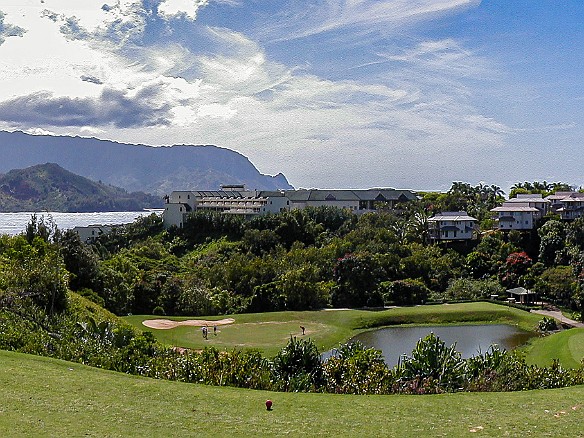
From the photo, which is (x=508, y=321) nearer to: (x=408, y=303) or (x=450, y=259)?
(x=408, y=303)

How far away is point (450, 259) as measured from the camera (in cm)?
5872

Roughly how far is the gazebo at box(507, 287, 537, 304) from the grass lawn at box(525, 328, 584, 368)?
552 inches

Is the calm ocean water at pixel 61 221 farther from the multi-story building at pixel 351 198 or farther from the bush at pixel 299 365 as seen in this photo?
the bush at pixel 299 365

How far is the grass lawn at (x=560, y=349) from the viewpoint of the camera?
28547 millimetres

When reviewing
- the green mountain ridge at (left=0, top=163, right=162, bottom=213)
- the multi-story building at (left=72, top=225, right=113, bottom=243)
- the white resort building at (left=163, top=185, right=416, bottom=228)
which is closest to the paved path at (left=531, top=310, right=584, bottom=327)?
the white resort building at (left=163, top=185, right=416, bottom=228)

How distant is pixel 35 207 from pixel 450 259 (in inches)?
5654

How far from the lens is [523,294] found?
166 ft

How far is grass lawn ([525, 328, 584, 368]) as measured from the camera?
28.5 metres

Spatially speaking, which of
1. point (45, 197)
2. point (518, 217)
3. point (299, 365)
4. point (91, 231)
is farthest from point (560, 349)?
point (45, 197)

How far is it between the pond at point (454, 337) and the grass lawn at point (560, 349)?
1.74m

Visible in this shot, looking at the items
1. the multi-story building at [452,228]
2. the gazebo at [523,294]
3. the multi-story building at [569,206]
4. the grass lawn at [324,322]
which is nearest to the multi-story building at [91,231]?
the grass lawn at [324,322]

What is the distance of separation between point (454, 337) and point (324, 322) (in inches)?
349

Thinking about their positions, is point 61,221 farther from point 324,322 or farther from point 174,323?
point 324,322

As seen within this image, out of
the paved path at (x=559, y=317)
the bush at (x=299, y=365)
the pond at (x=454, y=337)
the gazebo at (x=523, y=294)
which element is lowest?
the pond at (x=454, y=337)
